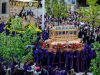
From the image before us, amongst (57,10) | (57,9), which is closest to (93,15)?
(57,10)

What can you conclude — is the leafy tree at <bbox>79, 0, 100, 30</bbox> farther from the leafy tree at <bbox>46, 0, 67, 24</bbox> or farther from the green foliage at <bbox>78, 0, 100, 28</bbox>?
the leafy tree at <bbox>46, 0, 67, 24</bbox>

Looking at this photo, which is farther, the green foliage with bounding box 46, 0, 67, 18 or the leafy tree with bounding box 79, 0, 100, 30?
the green foliage with bounding box 46, 0, 67, 18

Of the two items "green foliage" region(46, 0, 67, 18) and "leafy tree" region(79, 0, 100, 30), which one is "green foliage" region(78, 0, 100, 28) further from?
"green foliage" region(46, 0, 67, 18)

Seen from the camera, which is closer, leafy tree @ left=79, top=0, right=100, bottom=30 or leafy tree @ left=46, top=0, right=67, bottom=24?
leafy tree @ left=79, top=0, right=100, bottom=30

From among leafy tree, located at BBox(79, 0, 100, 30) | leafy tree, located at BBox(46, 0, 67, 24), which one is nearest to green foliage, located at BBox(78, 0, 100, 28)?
leafy tree, located at BBox(79, 0, 100, 30)

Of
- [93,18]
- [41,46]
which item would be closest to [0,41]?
[41,46]

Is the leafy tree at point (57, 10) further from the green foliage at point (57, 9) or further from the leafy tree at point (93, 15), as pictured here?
the leafy tree at point (93, 15)

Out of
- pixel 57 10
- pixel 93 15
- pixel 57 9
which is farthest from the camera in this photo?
pixel 57 9

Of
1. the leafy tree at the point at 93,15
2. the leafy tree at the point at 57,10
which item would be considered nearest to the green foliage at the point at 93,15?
the leafy tree at the point at 93,15

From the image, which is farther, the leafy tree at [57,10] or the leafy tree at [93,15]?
the leafy tree at [57,10]

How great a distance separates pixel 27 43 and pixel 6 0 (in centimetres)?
2509

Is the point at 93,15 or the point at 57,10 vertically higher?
the point at 93,15

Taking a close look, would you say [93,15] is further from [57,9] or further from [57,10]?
[57,9]

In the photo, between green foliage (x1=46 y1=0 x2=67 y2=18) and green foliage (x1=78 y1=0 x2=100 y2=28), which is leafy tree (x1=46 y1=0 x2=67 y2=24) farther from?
green foliage (x1=78 y1=0 x2=100 y2=28)
